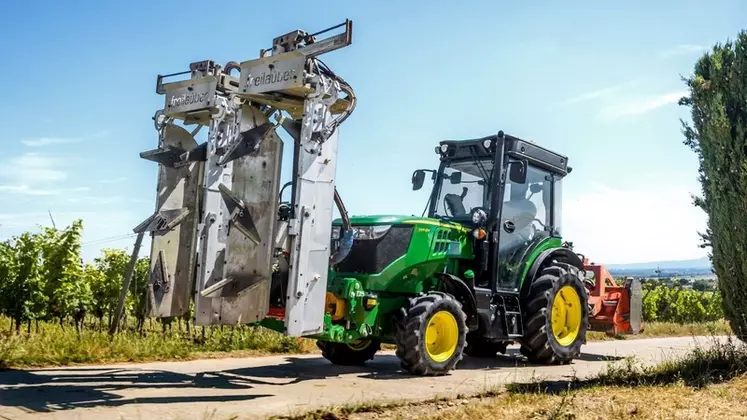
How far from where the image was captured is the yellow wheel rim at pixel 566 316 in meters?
10.3

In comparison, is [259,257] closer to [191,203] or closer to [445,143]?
[191,203]

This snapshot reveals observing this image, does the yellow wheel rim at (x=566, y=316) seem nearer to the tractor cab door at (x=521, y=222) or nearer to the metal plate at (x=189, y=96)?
the tractor cab door at (x=521, y=222)

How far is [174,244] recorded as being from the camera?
300 inches

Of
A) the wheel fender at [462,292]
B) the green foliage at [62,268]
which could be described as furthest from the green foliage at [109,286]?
the wheel fender at [462,292]

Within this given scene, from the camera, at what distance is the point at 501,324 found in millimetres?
9438

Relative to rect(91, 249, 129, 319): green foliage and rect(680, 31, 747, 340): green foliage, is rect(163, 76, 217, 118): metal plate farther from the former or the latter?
rect(91, 249, 129, 319): green foliage

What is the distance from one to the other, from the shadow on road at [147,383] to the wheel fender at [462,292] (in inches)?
29.2

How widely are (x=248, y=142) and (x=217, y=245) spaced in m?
1.08

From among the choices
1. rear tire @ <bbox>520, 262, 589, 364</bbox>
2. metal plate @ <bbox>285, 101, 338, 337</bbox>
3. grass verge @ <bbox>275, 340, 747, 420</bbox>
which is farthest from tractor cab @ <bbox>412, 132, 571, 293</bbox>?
metal plate @ <bbox>285, 101, 338, 337</bbox>

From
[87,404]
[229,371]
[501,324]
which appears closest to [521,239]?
[501,324]

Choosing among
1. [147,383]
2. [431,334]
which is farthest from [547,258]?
[147,383]

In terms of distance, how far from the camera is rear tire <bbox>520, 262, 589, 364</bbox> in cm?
Answer: 958

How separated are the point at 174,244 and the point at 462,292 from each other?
3534 millimetres

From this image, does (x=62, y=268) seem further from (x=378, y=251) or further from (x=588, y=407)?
(x=588, y=407)
